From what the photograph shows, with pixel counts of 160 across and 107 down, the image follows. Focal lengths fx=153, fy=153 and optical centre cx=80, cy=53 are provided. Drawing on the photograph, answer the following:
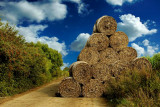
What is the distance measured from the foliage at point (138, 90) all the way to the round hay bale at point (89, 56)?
6.24 ft

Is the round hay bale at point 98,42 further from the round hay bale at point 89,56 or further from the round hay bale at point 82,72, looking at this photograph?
the round hay bale at point 82,72

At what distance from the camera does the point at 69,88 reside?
836cm

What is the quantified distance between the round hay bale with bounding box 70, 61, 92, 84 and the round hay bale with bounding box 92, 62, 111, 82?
35 centimetres

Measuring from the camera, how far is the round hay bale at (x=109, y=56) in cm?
899

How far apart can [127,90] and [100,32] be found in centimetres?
430

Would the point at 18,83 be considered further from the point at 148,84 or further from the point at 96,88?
the point at 148,84

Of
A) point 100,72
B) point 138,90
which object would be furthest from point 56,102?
point 138,90

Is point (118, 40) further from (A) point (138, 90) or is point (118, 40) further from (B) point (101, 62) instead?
(A) point (138, 90)

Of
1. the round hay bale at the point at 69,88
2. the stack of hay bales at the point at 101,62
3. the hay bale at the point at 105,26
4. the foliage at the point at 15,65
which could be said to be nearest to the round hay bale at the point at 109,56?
the stack of hay bales at the point at 101,62

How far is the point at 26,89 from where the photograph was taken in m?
11.8

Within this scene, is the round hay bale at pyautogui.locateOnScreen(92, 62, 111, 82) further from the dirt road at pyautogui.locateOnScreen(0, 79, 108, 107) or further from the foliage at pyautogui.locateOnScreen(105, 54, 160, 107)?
the dirt road at pyautogui.locateOnScreen(0, 79, 108, 107)

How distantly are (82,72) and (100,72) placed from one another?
1038 millimetres

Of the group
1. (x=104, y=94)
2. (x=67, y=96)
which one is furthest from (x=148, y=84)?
(x=67, y=96)

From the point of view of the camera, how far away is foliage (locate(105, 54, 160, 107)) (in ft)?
17.6
